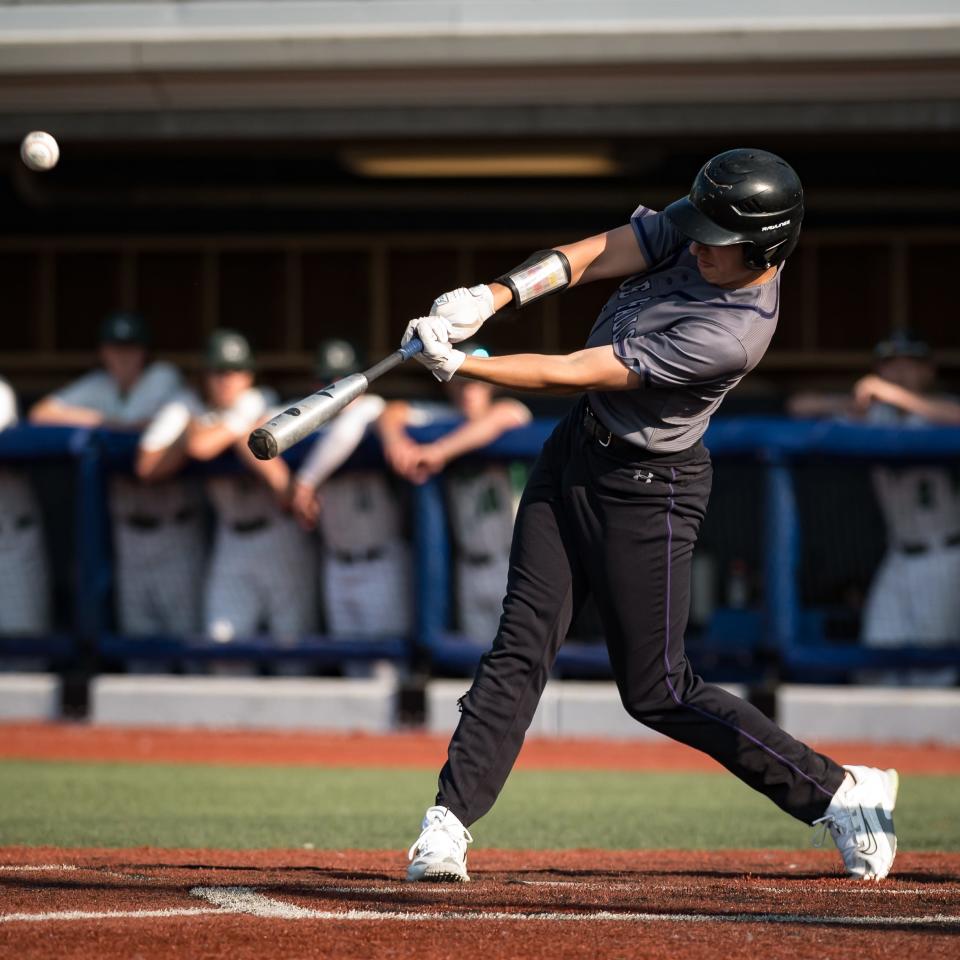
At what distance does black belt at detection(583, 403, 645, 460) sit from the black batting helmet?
0.50 metres

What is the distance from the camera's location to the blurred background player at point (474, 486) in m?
8.28

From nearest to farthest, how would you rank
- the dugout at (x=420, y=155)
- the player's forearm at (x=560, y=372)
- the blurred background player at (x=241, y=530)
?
1. the player's forearm at (x=560, y=372)
2. the blurred background player at (x=241, y=530)
3. the dugout at (x=420, y=155)

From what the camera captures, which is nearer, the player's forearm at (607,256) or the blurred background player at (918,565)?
the player's forearm at (607,256)

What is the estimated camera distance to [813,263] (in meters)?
12.0

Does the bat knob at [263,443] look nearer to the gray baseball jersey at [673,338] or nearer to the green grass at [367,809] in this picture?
the gray baseball jersey at [673,338]

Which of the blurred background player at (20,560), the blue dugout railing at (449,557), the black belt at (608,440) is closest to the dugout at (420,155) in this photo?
the blue dugout railing at (449,557)

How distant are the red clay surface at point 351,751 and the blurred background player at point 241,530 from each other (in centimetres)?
58

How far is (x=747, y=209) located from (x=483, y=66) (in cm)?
575

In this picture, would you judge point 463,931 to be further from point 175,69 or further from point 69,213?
point 69,213

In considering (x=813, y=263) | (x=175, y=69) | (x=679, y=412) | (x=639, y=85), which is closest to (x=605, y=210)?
(x=813, y=263)

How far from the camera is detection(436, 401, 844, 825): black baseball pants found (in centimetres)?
420

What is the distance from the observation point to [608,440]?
419 cm

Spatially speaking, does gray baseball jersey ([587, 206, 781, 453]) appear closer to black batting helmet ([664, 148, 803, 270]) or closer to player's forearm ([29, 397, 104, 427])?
black batting helmet ([664, 148, 803, 270])

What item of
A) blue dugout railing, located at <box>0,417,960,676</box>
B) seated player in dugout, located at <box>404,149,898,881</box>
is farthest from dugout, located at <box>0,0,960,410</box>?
seated player in dugout, located at <box>404,149,898,881</box>
